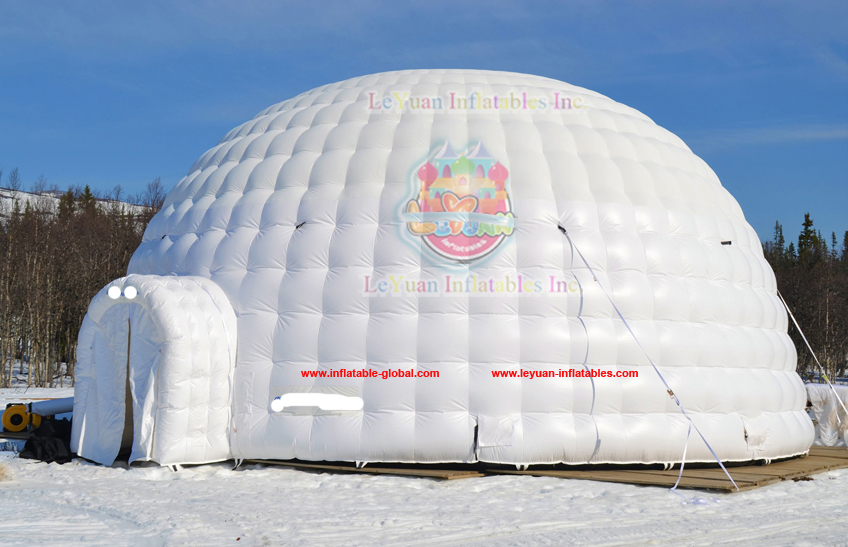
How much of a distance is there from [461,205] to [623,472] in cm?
384

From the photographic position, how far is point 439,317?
882cm

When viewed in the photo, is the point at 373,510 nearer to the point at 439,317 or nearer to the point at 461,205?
the point at 439,317

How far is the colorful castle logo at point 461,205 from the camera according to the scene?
360 inches

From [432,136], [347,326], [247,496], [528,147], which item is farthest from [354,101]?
[247,496]

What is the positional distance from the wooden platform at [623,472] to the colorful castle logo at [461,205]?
102 inches

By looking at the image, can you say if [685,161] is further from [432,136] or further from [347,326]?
[347,326]

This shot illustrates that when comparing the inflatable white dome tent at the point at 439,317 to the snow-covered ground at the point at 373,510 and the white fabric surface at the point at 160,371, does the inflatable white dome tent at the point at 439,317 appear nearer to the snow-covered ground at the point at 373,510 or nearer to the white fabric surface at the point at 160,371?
the white fabric surface at the point at 160,371

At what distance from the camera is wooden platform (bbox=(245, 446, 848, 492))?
8094 mm

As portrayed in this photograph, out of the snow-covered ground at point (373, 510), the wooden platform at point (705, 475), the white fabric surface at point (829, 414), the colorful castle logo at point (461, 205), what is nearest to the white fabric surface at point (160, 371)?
the snow-covered ground at point (373, 510)

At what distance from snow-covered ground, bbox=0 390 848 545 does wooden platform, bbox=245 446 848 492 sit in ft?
0.52

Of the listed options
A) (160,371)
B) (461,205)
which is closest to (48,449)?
(160,371)

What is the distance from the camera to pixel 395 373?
28.5ft

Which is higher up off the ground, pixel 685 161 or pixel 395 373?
pixel 685 161

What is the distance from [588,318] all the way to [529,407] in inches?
52.9
